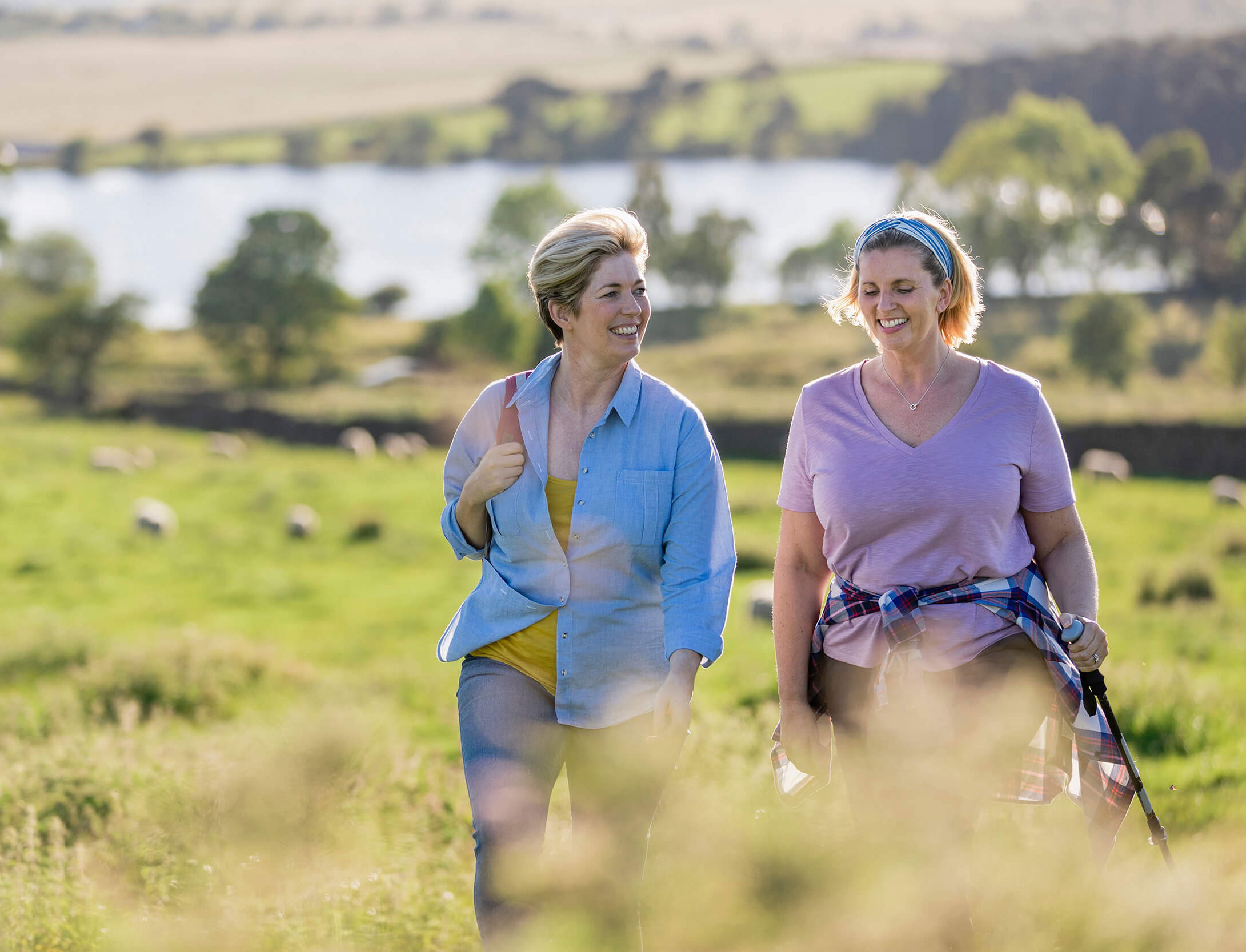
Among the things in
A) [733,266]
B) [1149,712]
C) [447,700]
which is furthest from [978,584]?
[733,266]

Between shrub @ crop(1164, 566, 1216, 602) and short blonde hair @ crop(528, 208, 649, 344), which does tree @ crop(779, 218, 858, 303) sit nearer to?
shrub @ crop(1164, 566, 1216, 602)

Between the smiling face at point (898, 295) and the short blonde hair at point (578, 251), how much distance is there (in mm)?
697

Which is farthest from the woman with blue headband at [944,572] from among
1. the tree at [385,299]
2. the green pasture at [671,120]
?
the green pasture at [671,120]

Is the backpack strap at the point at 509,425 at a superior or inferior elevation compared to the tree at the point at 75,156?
inferior

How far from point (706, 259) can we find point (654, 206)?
22.9ft

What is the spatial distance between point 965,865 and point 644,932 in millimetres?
1307

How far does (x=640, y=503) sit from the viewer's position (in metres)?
3.66

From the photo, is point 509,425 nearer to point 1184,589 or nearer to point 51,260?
point 1184,589

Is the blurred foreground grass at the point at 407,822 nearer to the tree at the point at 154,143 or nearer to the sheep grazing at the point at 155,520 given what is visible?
the sheep grazing at the point at 155,520

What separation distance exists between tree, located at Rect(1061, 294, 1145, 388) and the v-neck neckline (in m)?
51.0

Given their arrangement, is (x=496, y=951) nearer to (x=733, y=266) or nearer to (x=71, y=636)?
(x=71, y=636)

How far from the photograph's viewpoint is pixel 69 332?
5031 cm

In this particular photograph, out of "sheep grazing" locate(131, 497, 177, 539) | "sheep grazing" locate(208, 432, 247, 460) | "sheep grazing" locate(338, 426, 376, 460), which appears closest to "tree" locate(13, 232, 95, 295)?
"sheep grazing" locate(208, 432, 247, 460)

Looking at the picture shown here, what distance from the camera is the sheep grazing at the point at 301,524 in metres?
21.3
